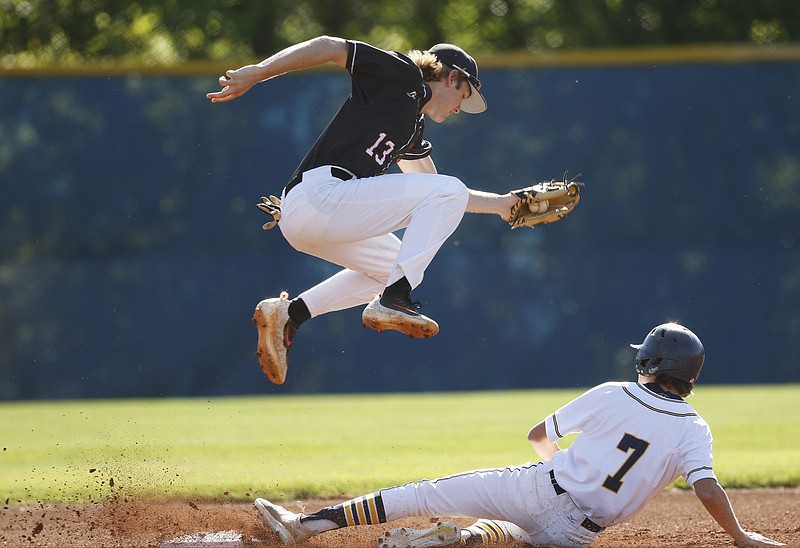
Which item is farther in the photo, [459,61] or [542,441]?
[459,61]

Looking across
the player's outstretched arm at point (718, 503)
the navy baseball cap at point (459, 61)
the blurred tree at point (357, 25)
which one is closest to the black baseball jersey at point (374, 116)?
the navy baseball cap at point (459, 61)

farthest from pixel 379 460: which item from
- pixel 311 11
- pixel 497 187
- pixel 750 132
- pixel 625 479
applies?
pixel 311 11

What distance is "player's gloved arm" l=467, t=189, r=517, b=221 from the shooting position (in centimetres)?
412

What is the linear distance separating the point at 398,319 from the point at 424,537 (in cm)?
78

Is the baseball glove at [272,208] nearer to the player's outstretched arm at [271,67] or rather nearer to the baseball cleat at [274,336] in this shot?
the baseball cleat at [274,336]

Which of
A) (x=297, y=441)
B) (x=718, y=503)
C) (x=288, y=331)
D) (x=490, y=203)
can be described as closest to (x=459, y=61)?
(x=490, y=203)

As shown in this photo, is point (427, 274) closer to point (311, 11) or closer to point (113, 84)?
point (113, 84)

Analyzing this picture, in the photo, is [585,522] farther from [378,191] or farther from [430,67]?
[430,67]

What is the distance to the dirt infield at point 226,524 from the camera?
391 centimetres

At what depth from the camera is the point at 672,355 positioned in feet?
11.5

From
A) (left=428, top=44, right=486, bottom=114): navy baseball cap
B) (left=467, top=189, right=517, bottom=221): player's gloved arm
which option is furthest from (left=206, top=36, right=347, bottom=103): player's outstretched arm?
(left=467, top=189, right=517, bottom=221): player's gloved arm

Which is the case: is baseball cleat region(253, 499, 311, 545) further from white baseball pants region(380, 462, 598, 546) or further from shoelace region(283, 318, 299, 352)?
shoelace region(283, 318, 299, 352)

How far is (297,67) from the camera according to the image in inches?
140

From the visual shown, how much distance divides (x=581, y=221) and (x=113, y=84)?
454cm
